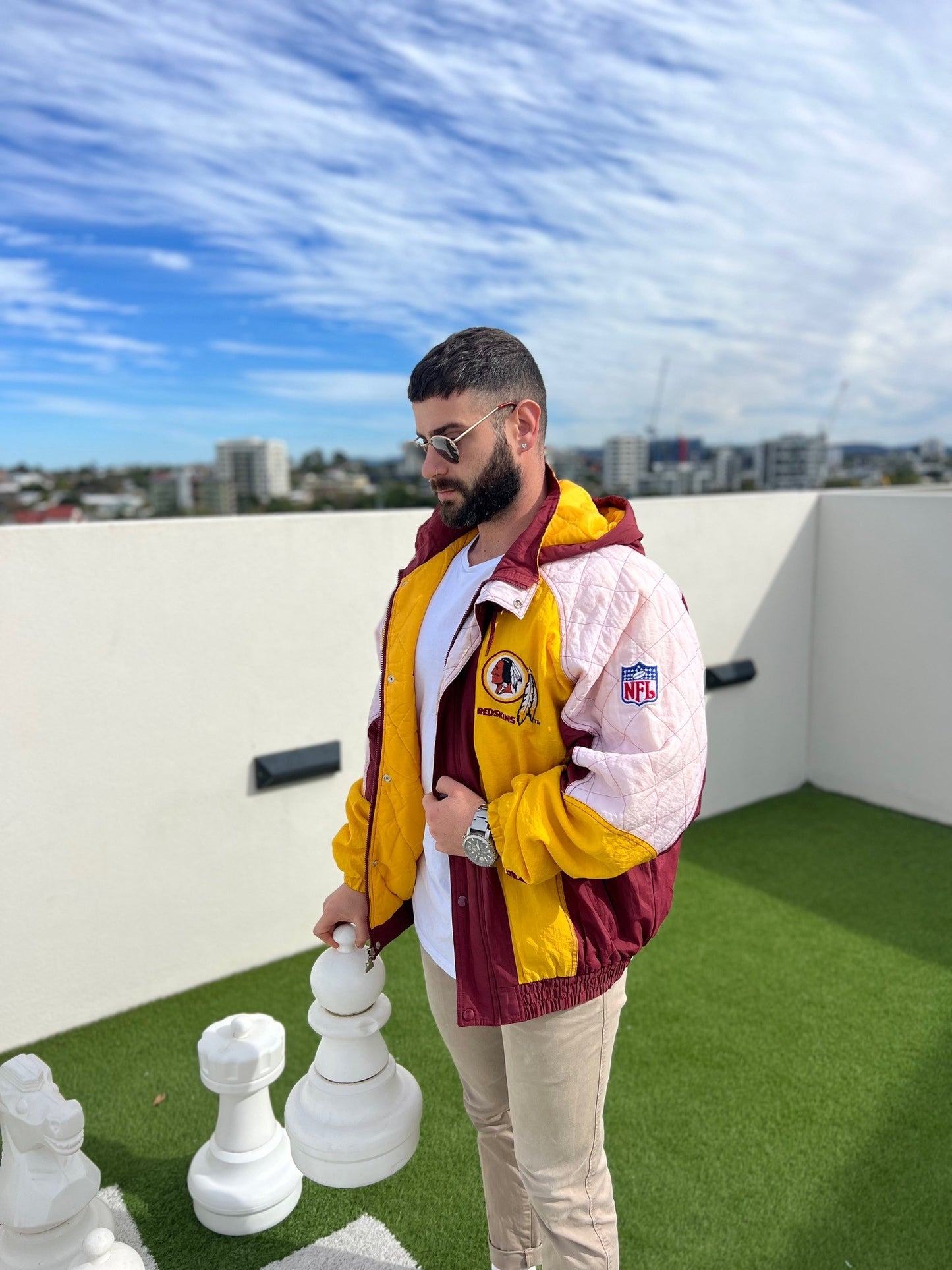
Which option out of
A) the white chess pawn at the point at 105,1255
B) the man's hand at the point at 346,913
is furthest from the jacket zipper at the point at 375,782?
the white chess pawn at the point at 105,1255

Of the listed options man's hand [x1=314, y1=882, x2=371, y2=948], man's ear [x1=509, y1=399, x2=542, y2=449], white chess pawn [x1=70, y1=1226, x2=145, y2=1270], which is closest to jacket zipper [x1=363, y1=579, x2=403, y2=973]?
man's hand [x1=314, y1=882, x2=371, y2=948]

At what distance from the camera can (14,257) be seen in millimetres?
59844

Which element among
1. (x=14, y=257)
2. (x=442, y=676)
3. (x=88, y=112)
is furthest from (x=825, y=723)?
(x=14, y=257)

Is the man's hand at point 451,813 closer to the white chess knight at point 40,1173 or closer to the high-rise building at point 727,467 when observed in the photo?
the white chess knight at point 40,1173

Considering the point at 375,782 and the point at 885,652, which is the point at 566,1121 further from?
the point at 885,652

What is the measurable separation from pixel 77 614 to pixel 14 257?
227 ft

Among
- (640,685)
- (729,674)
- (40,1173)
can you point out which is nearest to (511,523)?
(640,685)

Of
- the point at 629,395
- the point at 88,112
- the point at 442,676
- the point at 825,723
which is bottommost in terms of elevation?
the point at 825,723

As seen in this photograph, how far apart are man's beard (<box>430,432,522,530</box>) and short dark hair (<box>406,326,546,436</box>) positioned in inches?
2.7

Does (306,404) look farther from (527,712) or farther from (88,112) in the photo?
(527,712)

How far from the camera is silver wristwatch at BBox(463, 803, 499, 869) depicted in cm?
122

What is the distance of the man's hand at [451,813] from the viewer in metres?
1.25

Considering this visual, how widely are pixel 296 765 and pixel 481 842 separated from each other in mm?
1870

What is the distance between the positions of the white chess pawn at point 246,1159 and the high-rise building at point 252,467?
38.9 meters
